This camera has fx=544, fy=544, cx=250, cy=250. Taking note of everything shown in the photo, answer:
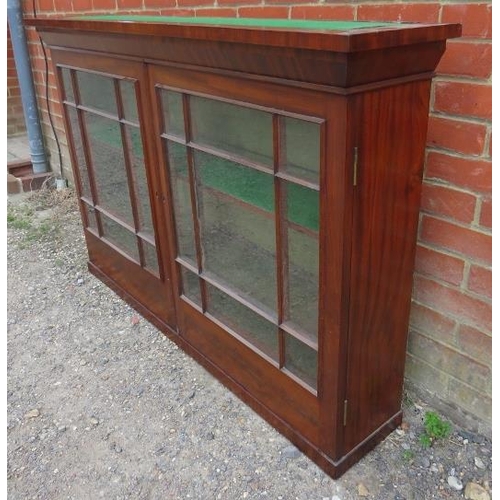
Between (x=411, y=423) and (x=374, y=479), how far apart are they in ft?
1.00

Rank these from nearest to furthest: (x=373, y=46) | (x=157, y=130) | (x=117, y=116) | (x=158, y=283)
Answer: (x=373, y=46), (x=157, y=130), (x=117, y=116), (x=158, y=283)

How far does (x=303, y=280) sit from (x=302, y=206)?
254 millimetres

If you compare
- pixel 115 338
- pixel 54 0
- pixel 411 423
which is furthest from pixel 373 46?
pixel 54 0

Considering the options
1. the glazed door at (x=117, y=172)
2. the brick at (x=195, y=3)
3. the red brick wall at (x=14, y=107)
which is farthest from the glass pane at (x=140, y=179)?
the red brick wall at (x=14, y=107)

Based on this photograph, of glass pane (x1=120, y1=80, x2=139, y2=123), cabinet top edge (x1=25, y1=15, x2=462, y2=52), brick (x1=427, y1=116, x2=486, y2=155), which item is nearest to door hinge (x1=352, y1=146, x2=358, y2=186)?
cabinet top edge (x1=25, y1=15, x2=462, y2=52)

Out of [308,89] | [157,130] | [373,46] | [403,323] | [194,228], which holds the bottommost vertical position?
[403,323]

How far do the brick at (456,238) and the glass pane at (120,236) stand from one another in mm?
1396

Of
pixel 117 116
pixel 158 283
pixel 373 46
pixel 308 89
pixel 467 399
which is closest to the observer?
pixel 373 46

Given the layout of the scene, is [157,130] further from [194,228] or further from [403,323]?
[403,323]

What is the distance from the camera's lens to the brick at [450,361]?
6.03 feet

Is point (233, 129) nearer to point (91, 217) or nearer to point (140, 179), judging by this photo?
point (140, 179)

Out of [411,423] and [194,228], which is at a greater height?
[194,228]

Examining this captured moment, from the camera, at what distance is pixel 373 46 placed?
1.21 metres

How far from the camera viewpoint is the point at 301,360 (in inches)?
71.2
